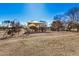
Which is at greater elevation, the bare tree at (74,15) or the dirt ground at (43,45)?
the bare tree at (74,15)

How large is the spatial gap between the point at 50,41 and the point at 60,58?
0.64 feet

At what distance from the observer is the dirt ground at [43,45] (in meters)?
12.5

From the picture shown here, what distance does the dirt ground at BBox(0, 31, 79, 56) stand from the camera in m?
12.5

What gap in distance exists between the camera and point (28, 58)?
12.5 m

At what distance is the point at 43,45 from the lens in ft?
41.1

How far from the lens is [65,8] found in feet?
41.0

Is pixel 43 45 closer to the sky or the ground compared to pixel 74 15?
closer to the ground

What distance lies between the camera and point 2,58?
1254 cm

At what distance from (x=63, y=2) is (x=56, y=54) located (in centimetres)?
51

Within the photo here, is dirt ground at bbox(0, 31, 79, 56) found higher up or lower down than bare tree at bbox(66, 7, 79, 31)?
lower down

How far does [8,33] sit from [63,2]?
24.4 inches

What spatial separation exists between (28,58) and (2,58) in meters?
0.26

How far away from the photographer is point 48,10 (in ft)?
41.1

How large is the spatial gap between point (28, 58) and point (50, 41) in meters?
0.27
